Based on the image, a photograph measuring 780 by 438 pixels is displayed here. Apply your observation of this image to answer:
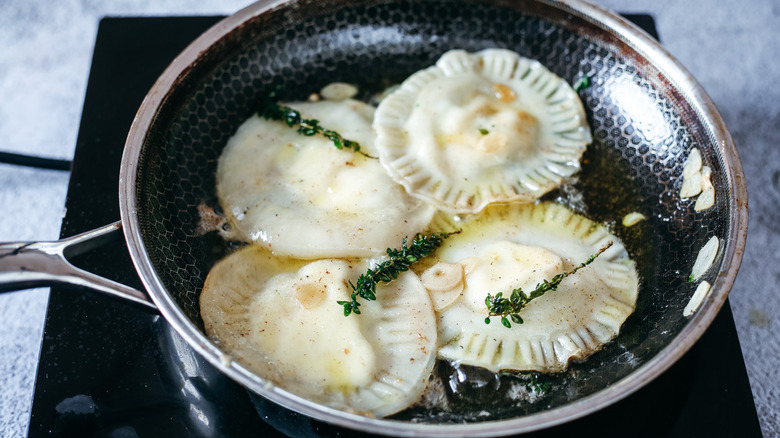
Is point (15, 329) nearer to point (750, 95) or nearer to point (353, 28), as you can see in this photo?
point (353, 28)

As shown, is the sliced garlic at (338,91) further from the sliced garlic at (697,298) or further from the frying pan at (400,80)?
the sliced garlic at (697,298)

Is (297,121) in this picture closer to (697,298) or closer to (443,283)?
(443,283)

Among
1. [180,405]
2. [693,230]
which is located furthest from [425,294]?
[693,230]

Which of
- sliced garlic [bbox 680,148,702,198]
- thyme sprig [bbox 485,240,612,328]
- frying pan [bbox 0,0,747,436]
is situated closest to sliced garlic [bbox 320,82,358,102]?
frying pan [bbox 0,0,747,436]

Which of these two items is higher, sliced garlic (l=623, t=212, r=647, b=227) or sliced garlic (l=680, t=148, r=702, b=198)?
sliced garlic (l=680, t=148, r=702, b=198)

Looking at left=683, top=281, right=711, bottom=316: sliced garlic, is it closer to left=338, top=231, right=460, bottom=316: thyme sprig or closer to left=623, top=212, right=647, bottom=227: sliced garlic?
left=623, top=212, right=647, bottom=227: sliced garlic

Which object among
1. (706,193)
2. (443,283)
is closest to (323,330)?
(443,283)
